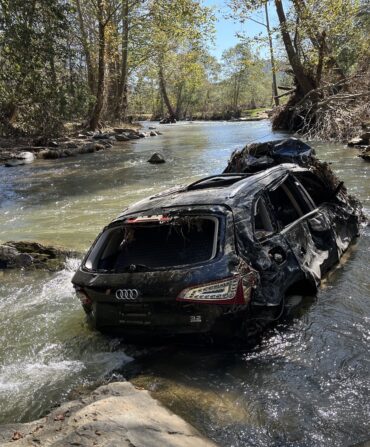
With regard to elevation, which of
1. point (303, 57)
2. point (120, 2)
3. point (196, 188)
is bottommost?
point (196, 188)

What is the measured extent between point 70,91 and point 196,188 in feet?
66.5

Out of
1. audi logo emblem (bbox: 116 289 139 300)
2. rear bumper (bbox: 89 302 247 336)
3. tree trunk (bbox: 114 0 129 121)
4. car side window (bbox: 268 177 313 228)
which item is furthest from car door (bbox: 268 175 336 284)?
tree trunk (bbox: 114 0 129 121)

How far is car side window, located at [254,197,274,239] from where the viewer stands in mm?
4879

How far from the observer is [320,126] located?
22828mm

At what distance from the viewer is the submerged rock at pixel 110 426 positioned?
301 centimetres

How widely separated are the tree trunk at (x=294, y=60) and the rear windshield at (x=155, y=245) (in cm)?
2371

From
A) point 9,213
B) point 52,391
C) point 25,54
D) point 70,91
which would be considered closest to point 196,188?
point 52,391

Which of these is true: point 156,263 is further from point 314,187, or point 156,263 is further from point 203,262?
point 314,187

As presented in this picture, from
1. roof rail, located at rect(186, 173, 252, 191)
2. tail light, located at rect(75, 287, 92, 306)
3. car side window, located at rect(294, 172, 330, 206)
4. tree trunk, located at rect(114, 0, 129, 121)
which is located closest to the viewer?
tail light, located at rect(75, 287, 92, 306)

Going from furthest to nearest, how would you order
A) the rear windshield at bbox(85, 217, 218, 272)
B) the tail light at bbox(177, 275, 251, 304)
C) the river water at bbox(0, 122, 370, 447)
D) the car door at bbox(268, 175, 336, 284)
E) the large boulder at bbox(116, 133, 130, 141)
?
the large boulder at bbox(116, 133, 130, 141) → the car door at bbox(268, 175, 336, 284) → the rear windshield at bbox(85, 217, 218, 272) → the tail light at bbox(177, 275, 251, 304) → the river water at bbox(0, 122, 370, 447)

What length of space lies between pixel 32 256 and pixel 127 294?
4397 millimetres

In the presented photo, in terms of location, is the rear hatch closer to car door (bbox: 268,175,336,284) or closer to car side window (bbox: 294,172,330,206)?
car door (bbox: 268,175,336,284)

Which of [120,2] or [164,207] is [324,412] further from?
[120,2]

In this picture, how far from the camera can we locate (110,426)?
123 inches
